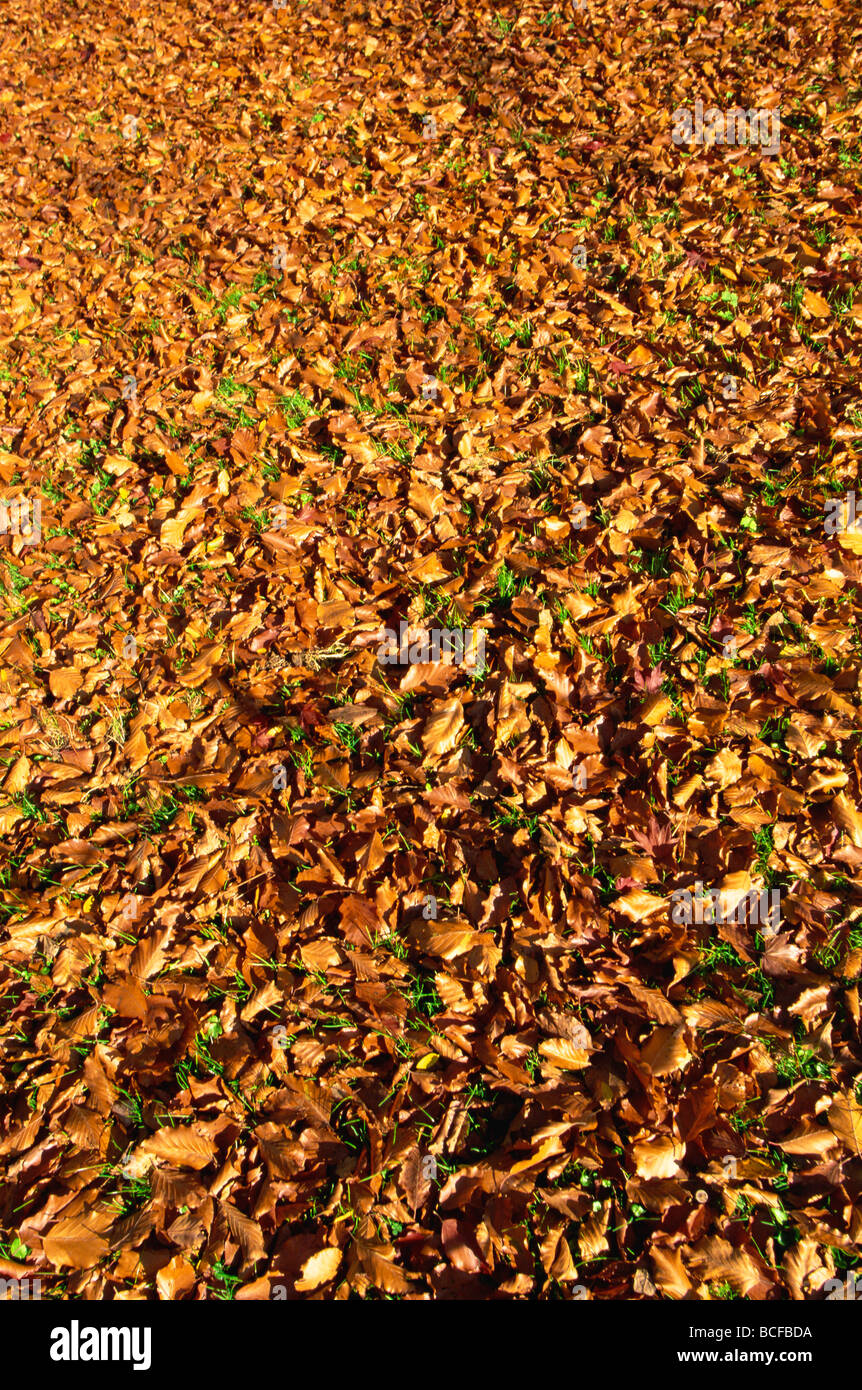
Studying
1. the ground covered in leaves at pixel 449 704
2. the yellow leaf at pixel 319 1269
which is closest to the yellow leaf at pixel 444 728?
the ground covered in leaves at pixel 449 704

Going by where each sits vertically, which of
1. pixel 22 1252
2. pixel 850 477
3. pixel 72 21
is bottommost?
pixel 22 1252

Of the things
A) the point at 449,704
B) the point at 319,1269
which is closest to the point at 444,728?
the point at 449,704

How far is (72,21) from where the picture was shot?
227 inches

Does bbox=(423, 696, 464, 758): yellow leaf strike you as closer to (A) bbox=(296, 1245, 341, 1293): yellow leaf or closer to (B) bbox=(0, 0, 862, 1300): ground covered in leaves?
(B) bbox=(0, 0, 862, 1300): ground covered in leaves

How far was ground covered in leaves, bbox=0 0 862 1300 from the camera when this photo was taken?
1.80 meters

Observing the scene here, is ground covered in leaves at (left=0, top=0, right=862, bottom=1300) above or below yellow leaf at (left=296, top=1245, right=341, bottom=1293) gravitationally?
above

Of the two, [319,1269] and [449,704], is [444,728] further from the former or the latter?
[319,1269]

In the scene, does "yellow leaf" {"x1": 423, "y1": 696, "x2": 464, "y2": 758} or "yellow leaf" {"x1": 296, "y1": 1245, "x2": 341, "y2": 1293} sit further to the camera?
"yellow leaf" {"x1": 423, "y1": 696, "x2": 464, "y2": 758}

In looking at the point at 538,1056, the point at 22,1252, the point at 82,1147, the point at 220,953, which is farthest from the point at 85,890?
the point at 538,1056

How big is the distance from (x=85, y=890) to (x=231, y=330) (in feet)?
8.62

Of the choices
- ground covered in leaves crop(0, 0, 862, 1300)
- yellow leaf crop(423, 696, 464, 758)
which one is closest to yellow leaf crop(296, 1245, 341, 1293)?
ground covered in leaves crop(0, 0, 862, 1300)

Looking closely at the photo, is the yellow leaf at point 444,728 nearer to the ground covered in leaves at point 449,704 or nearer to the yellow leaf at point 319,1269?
the ground covered in leaves at point 449,704
